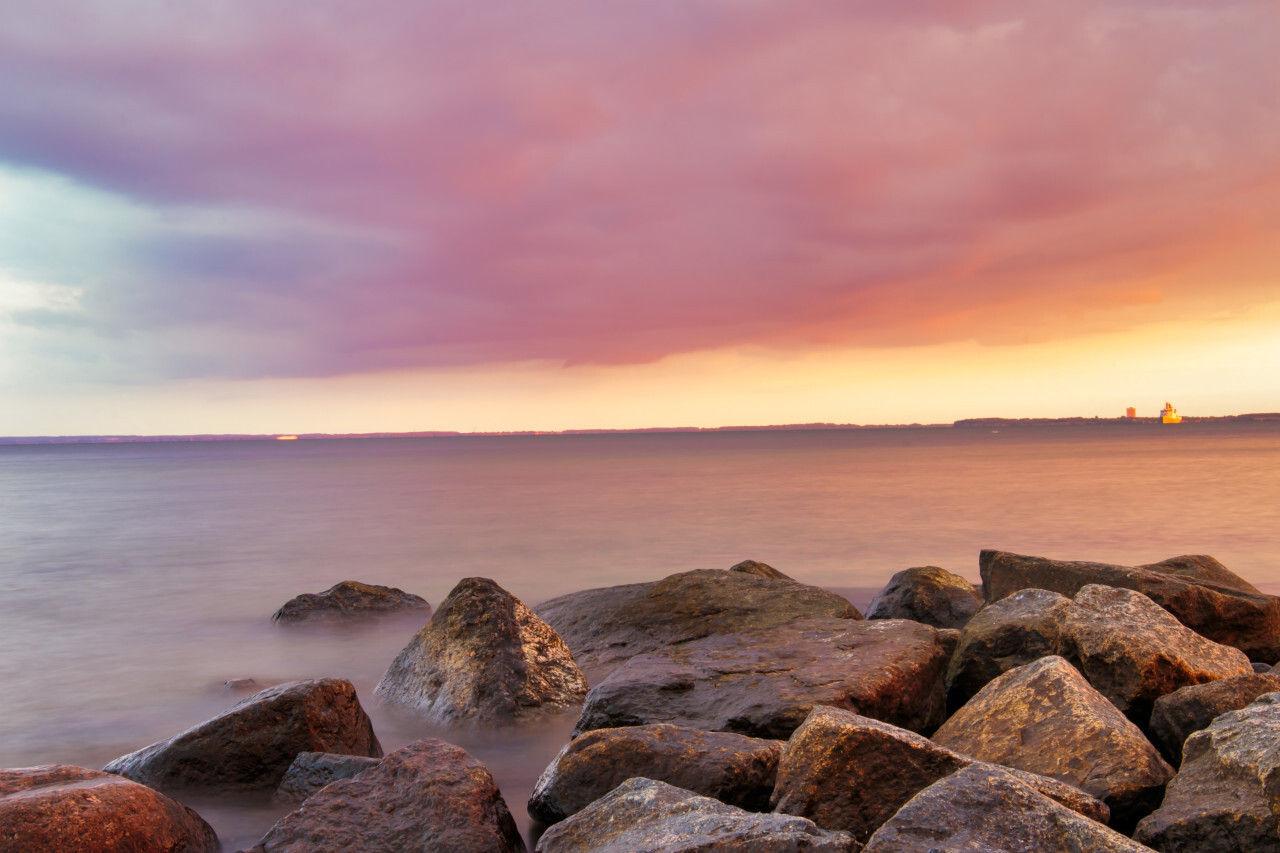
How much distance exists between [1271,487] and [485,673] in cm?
3239

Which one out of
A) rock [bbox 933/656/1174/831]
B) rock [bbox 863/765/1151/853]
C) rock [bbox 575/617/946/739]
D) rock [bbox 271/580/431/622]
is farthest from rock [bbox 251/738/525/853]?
rock [bbox 271/580/431/622]

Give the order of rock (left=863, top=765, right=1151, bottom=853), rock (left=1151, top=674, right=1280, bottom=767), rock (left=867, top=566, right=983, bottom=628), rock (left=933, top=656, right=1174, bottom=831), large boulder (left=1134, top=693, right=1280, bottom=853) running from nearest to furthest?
rock (left=863, top=765, right=1151, bottom=853) → large boulder (left=1134, top=693, right=1280, bottom=853) → rock (left=933, top=656, right=1174, bottom=831) → rock (left=1151, top=674, right=1280, bottom=767) → rock (left=867, top=566, right=983, bottom=628)

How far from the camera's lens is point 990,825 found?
2865 millimetres

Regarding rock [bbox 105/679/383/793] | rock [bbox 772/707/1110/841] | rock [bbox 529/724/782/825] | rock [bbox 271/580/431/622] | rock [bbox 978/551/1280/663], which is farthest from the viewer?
rock [bbox 271/580/431/622]

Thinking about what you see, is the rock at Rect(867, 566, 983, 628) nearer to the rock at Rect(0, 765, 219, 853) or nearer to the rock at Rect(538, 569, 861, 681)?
the rock at Rect(538, 569, 861, 681)

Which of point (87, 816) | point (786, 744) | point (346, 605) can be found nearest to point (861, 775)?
point (786, 744)

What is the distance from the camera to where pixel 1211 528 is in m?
20.1

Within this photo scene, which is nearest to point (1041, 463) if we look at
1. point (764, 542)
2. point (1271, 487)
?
point (1271, 487)

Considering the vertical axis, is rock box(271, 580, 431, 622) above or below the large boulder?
below

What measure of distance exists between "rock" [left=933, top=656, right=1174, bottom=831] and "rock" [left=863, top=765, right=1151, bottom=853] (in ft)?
3.39

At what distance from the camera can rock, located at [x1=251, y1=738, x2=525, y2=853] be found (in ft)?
12.6

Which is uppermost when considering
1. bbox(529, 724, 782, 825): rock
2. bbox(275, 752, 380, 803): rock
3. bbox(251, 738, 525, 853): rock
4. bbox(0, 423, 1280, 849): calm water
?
bbox(529, 724, 782, 825): rock

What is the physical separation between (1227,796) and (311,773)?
448 cm

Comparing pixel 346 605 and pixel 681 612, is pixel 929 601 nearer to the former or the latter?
pixel 681 612
